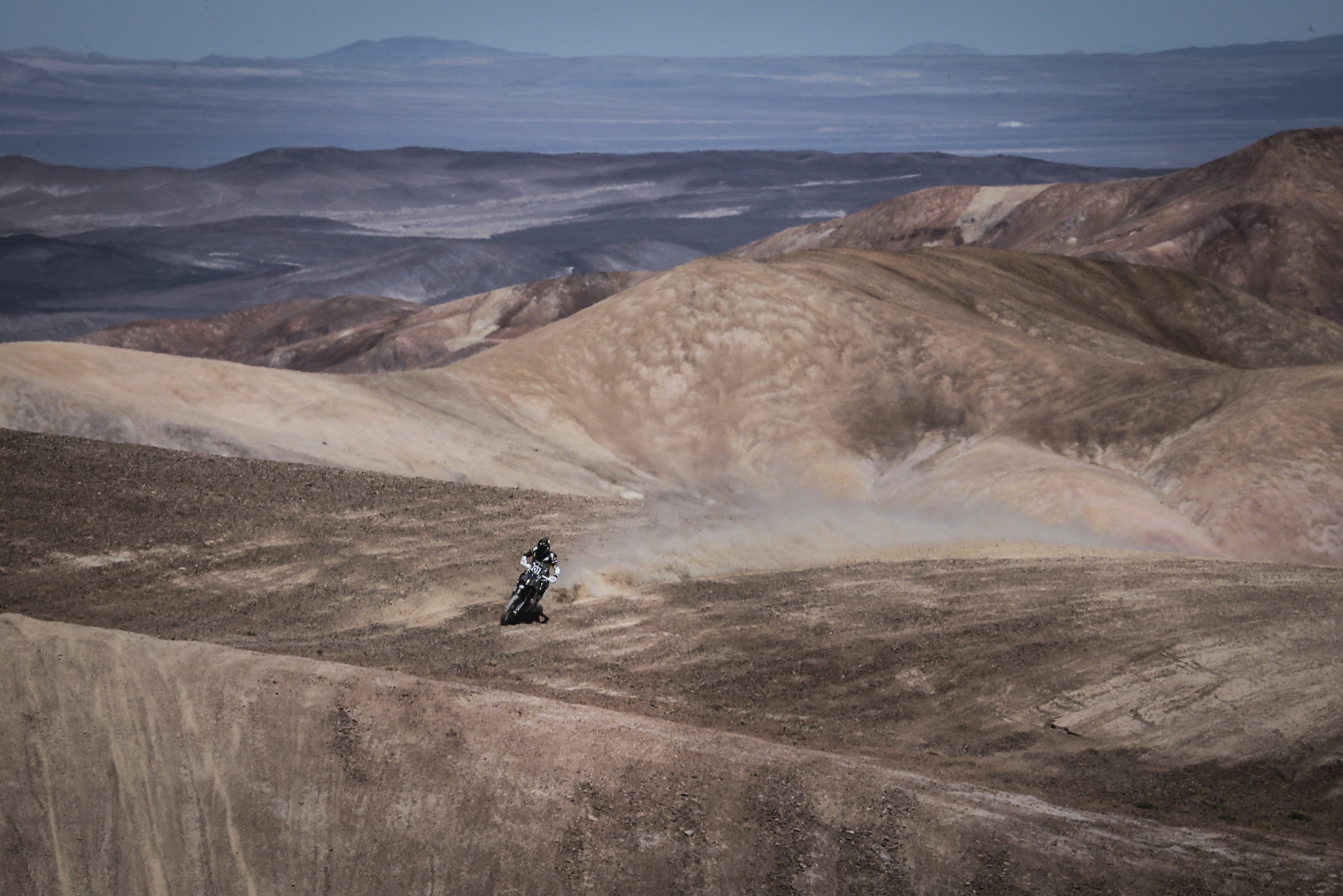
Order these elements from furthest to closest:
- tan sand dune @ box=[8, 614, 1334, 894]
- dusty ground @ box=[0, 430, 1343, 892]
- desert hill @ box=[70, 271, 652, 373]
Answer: desert hill @ box=[70, 271, 652, 373] → dusty ground @ box=[0, 430, 1343, 892] → tan sand dune @ box=[8, 614, 1334, 894]

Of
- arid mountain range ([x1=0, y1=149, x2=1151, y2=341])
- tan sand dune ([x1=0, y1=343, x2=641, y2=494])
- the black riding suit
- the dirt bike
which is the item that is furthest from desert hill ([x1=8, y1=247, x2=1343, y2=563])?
arid mountain range ([x1=0, y1=149, x2=1151, y2=341])

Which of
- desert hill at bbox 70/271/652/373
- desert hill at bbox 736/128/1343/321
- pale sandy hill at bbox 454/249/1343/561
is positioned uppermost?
desert hill at bbox 736/128/1343/321

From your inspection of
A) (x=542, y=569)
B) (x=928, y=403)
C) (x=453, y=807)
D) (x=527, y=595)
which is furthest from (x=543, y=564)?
(x=928, y=403)

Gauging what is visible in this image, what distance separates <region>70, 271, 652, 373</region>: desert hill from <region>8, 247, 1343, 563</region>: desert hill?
4609cm

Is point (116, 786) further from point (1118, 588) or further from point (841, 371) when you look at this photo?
point (841, 371)

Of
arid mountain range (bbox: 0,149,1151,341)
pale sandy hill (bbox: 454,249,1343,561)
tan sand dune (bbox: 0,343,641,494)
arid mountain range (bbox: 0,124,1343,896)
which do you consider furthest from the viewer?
arid mountain range (bbox: 0,149,1151,341)

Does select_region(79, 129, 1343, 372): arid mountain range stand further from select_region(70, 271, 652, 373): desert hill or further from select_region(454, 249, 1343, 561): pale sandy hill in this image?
select_region(454, 249, 1343, 561): pale sandy hill

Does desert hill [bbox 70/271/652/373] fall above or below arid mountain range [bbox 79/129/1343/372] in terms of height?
below

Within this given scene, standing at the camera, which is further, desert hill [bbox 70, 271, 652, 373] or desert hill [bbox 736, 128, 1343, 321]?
desert hill [bbox 70, 271, 652, 373]

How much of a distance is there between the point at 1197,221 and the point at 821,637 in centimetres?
8413

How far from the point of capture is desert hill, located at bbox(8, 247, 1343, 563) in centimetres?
3431

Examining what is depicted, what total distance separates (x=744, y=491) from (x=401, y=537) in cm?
2050

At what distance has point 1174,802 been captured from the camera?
15055mm

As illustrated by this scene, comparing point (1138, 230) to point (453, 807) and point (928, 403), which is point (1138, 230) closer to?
point (928, 403)
